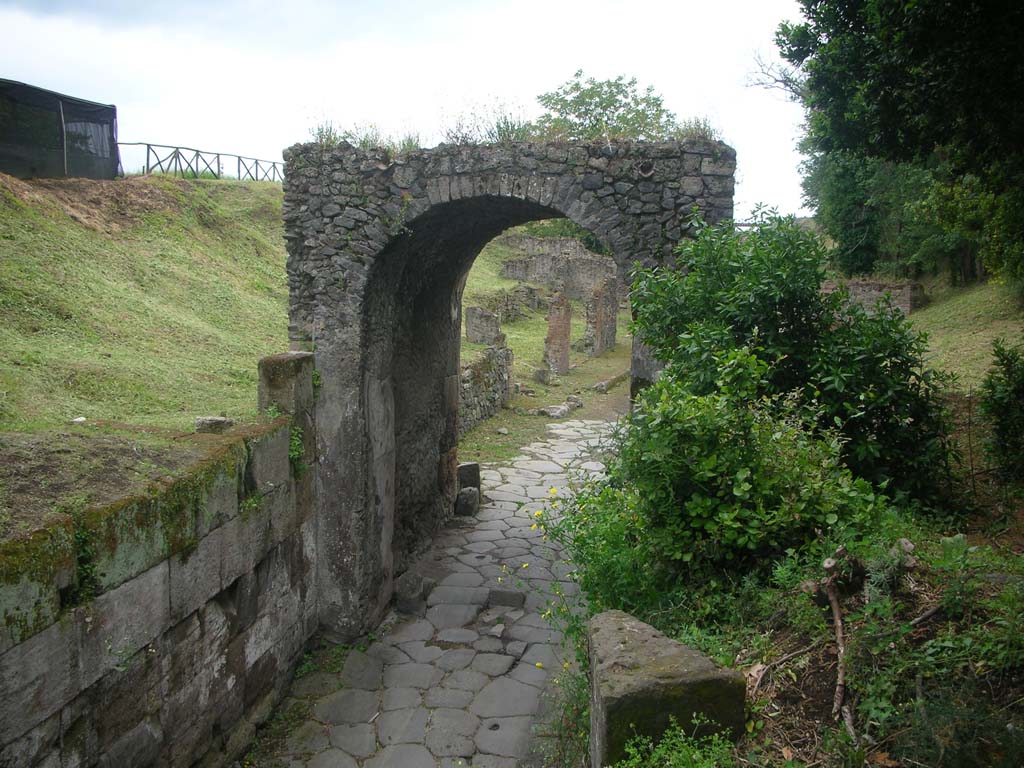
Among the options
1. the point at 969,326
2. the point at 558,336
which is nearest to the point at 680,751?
the point at 969,326

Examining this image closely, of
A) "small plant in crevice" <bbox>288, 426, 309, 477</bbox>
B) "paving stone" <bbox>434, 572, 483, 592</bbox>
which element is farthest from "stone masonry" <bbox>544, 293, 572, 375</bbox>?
"small plant in crevice" <bbox>288, 426, 309, 477</bbox>

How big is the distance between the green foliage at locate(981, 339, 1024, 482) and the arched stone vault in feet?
8.86

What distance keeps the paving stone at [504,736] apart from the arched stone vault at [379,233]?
6.10 feet

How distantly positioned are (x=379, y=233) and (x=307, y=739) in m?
4.20

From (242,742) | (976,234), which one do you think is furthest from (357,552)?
(976,234)

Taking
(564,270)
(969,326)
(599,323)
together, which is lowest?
(599,323)

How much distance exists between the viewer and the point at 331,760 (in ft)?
16.7

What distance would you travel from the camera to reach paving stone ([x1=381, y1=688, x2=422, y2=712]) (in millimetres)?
5719

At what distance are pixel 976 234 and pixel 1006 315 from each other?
5256 mm

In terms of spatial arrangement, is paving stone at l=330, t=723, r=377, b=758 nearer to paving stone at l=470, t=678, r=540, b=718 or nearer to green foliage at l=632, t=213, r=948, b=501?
paving stone at l=470, t=678, r=540, b=718

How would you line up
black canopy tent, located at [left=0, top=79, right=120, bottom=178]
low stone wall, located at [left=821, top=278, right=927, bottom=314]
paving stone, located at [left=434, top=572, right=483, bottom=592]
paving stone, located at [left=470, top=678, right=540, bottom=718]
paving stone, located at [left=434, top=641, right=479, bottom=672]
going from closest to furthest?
1. paving stone, located at [left=470, top=678, right=540, bottom=718]
2. paving stone, located at [left=434, top=641, right=479, bottom=672]
3. paving stone, located at [left=434, top=572, right=483, bottom=592]
4. black canopy tent, located at [left=0, top=79, right=120, bottom=178]
5. low stone wall, located at [left=821, top=278, right=927, bottom=314]

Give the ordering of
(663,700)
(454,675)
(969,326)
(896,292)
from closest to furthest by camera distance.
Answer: (663,700) → (454,675) → (969,326) → (896,292)

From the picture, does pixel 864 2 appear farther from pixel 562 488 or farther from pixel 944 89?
pixel 562 488

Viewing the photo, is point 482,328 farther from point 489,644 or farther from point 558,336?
point 489,644
